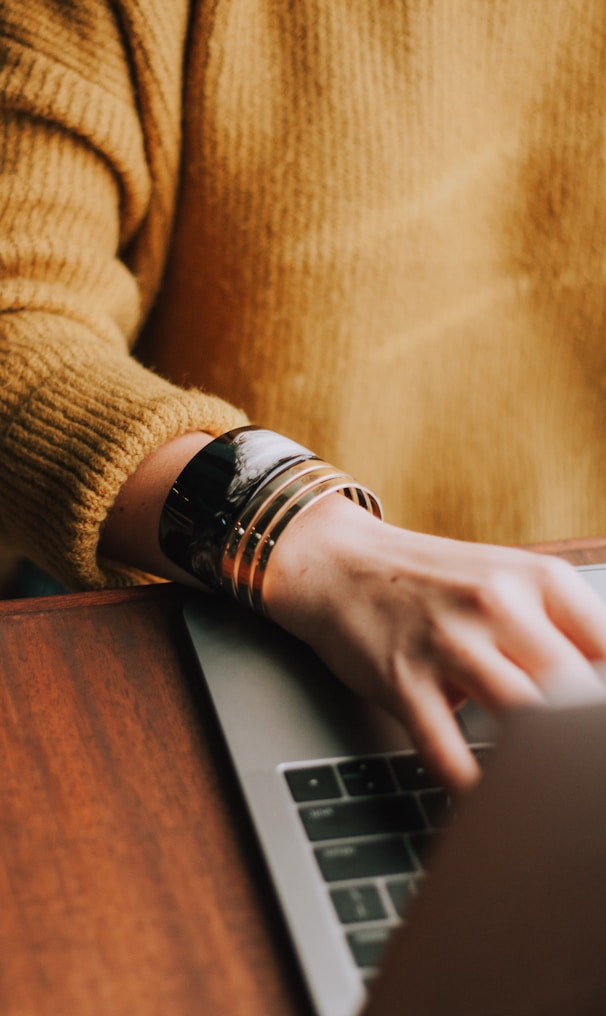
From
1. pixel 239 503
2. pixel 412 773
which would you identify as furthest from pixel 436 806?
pixel 239 503

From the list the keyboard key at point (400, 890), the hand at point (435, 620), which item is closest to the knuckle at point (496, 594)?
the hand at point (435, 620)

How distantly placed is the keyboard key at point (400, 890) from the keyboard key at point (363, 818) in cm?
2

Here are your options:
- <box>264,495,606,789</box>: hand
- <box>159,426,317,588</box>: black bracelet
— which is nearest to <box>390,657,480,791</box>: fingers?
<box>264,495,606,789</box>: hand

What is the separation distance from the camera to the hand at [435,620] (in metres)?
0.32

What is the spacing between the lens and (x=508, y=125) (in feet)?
2.15

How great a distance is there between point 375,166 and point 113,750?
463 mm

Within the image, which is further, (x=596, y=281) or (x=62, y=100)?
(x=596, y=281)

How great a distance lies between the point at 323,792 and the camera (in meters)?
0.31

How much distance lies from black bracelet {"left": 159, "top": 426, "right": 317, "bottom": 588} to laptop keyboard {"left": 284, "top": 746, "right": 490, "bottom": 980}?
0.12 m

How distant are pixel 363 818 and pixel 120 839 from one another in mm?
86

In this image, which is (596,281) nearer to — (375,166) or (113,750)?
(375,166)

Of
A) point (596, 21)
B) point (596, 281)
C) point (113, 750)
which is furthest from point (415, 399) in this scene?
point (113, 750)

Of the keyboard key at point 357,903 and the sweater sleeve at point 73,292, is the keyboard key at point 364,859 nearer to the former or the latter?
the keyboard key at point 357,903

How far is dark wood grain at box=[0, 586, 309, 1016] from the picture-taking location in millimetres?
259
